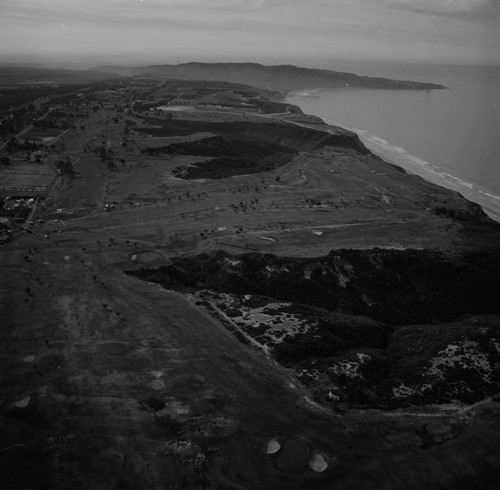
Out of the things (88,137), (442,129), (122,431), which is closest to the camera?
(122,431)

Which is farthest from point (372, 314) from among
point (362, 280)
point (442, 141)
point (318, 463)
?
point (442, 141)

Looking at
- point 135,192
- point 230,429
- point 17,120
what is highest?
point 17,120

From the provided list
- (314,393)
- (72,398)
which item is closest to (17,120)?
(72,398)

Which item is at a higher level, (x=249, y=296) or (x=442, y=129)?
(x=442, y=129)

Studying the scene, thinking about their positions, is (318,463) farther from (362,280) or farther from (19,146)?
(19,146)

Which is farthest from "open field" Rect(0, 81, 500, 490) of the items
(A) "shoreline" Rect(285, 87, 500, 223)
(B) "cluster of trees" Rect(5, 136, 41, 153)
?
(B) "cluster of trees" Rect(5, 136, 41, 153)

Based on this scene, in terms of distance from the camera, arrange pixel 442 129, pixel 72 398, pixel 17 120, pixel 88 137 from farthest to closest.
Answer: pixel 442 129 → pixel 17 120 → pixel 88 137 → pixel 72 398

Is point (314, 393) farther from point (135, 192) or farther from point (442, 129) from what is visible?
point (442, 129)
